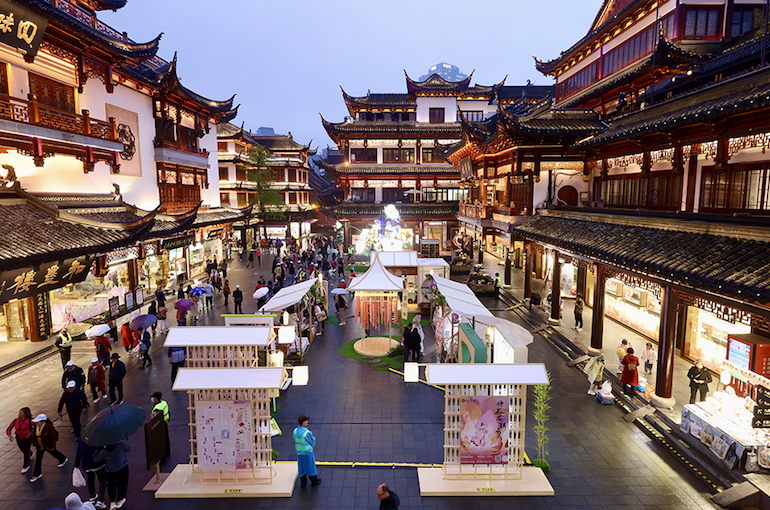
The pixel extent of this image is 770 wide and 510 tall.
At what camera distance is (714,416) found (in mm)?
8242

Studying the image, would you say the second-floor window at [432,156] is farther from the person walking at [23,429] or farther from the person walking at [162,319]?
the person walking at [23,429]

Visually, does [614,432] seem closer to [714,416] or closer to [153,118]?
[714,416]

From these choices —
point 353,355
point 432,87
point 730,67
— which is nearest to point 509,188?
point 730,67

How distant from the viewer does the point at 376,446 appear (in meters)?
8.71

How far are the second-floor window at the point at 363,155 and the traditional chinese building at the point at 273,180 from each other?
29.8 ft

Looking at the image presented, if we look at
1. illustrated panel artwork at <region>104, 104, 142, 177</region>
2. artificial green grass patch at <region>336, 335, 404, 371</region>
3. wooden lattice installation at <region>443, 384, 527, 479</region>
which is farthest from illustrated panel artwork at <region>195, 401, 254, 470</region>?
illustrated panel artwork at <region>104, 104, 142, 177</region>

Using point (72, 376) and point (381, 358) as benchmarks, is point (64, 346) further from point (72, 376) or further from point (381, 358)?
point (381, 358)

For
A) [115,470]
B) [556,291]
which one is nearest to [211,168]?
[556,291]

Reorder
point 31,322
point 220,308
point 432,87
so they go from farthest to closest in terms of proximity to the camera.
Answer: point 432,87, point 220,308, point 31,322

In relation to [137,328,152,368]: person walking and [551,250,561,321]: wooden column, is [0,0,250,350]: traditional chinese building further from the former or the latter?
[551,250,561,321]: wooden column

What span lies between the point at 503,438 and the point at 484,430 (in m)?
0.38

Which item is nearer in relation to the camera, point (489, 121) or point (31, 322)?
point (31, 322)

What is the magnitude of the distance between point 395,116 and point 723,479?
3580 cm

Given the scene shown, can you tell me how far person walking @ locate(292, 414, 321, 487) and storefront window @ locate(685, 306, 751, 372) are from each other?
10.7 metres
